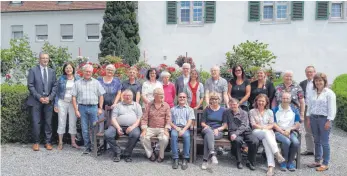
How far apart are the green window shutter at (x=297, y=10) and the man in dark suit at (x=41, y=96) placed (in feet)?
41.0

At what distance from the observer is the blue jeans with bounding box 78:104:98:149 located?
6453 millimetres

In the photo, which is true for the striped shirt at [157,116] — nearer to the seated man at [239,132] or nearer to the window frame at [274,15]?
the seated man at [239,132]

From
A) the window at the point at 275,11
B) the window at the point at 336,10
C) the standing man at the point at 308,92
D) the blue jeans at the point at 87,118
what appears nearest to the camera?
the standing man at the point at 308,92

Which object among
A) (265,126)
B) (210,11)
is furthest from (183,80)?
(210,11)

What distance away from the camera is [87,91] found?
6.37m

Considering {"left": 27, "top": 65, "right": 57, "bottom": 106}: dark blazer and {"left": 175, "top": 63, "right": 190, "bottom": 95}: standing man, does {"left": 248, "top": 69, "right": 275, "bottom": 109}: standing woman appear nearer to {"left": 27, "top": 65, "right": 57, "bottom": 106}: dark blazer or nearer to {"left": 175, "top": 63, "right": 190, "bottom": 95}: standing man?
{"left": 175, "top": 63, "right": 190, "bottom": 95}: standing man

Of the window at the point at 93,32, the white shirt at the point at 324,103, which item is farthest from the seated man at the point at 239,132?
the window at the point at 93,32

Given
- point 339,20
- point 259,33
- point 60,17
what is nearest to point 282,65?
point 259,33

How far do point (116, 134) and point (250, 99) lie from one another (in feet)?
8.13

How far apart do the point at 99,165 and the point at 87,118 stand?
1.04 m

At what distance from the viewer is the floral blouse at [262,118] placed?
5.95 metres

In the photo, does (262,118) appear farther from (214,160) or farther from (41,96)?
(41,96)

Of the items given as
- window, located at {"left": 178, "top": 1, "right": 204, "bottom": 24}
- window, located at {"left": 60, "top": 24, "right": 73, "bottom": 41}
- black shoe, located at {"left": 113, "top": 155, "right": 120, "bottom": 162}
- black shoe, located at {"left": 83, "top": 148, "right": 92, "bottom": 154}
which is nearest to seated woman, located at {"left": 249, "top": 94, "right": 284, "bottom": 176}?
black shoe, located at {"left": 113, "top": 155, "right": 120, "bottom": 162}

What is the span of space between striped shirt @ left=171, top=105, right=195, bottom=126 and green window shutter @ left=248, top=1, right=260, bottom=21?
11343 mm
